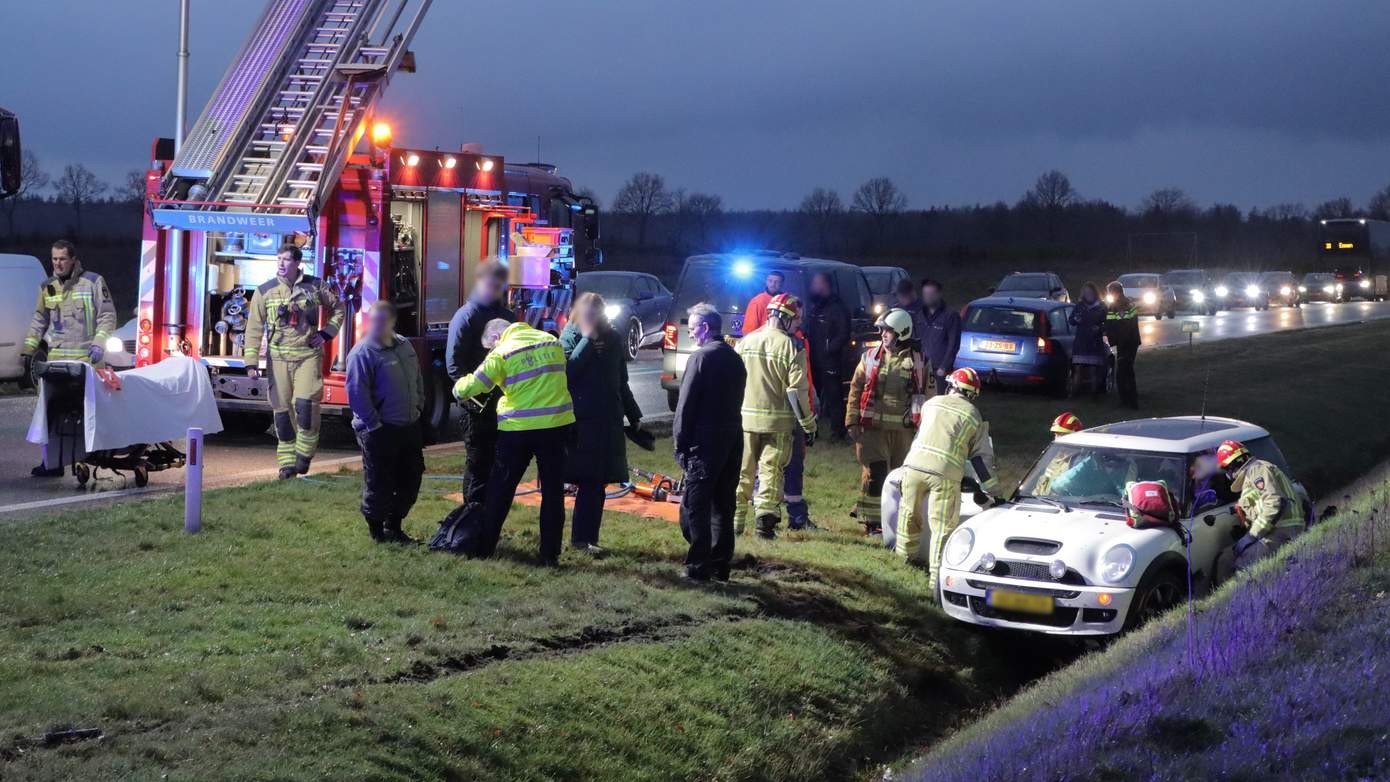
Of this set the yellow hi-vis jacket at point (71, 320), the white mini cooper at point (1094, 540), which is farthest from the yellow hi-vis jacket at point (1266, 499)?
the yellow hi-vis jacket at point (71, 320)

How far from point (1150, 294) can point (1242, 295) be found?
14600 mm

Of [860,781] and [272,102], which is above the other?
[272,102]

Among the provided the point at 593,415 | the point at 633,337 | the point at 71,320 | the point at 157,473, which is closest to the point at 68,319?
the point at 71,320

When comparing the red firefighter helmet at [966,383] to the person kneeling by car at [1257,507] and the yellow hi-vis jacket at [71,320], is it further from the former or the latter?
the yellow hi-vis jacket at [71,320]

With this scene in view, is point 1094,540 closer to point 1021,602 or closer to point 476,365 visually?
point 1021,602

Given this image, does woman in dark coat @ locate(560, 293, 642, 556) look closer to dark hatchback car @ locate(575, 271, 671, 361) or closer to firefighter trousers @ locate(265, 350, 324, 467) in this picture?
firefighter trousers @ locate(265, 350, 324, 467)

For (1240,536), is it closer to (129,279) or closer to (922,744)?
(922,744)

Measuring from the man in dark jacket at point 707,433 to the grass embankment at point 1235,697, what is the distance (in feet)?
7.20

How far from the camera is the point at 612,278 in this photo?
28.6 metres

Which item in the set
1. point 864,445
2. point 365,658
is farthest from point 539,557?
point 864,445

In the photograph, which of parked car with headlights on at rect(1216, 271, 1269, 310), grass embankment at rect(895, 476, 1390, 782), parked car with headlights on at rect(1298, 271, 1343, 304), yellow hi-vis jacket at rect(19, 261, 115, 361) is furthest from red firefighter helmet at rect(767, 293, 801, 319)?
parked car with headlights on at rect(1298, 271, 1343, 304)

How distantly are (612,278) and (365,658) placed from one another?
70.6 feet

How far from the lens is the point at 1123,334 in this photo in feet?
62.5

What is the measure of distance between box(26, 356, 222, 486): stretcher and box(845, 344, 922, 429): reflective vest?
5.29 m
